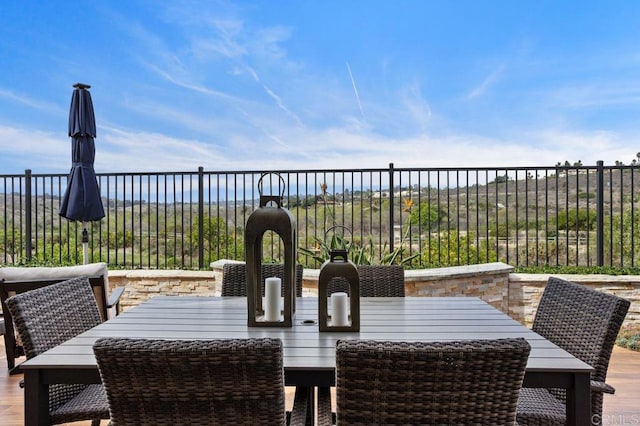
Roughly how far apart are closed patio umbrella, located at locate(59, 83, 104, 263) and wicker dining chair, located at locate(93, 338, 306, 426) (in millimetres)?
4117

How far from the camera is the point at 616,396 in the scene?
2898 mm

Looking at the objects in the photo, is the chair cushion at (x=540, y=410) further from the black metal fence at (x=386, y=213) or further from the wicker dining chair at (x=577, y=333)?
A: the black metal fence at (x=386, y=213)

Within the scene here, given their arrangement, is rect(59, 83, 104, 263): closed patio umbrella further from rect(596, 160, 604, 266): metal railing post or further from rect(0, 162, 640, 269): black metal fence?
rect(596, 160, 604, 266): metal railing post

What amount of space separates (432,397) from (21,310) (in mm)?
1657

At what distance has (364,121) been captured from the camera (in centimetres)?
723

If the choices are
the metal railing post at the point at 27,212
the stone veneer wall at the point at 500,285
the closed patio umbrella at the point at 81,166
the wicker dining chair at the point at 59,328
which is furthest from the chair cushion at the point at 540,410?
the metal railing post at the point at 27,212

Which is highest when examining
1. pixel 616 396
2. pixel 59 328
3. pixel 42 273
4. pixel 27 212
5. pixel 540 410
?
pixel 27 212

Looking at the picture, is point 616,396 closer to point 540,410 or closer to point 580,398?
point 540,410

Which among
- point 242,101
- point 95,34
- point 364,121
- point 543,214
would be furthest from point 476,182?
point 95,34

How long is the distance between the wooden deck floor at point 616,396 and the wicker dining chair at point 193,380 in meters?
1.73

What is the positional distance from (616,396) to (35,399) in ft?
10.6

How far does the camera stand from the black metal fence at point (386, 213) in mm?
5000

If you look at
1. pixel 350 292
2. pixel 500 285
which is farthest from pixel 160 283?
pixel 350 292

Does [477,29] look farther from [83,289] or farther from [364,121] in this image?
[83,289]
